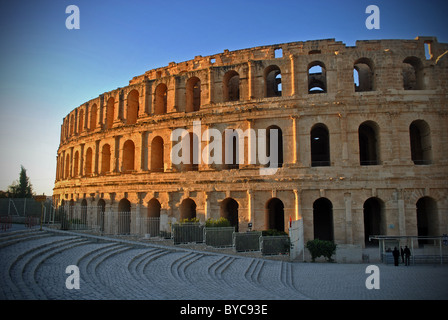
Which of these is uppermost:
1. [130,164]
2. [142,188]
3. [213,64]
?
[213,64]

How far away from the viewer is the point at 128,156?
2638 centimetres

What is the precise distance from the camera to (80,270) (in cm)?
933

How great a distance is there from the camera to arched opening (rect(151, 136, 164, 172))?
24.5 meters

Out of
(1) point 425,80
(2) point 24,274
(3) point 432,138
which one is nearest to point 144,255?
(2) point 24,274

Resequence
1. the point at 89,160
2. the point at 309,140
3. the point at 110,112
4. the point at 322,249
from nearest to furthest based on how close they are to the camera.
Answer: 1. the point at 322,249
2. the point at 309,140
3. the point at 110,112
4. the point at 89,160

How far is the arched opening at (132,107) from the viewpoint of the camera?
26469 mm

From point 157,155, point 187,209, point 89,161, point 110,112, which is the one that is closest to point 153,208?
point 187,209

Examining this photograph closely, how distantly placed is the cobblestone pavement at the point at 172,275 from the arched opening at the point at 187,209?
6862 millimetres

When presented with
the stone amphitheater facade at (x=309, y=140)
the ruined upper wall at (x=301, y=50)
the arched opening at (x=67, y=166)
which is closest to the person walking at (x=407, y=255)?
the stone amphitheater facade at (x=309, y=140)

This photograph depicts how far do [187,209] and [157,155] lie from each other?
5.14 meters

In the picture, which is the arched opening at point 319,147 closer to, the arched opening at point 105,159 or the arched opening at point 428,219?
the arched opening at point 428,219

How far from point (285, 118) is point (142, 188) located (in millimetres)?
11941

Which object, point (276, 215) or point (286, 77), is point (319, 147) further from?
point (286, 77)

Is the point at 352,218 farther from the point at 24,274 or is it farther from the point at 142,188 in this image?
the point at 24,274
